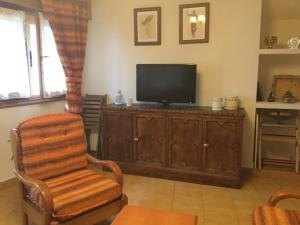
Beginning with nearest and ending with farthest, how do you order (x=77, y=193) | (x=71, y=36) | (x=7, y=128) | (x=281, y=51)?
(x=77, y=193), (x=7, y=128), (x=281, y=51), (x=71, y=36)

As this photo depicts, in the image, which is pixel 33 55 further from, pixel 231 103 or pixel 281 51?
pixel 281 51

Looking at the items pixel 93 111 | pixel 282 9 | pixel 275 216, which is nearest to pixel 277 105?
pixel 282 9

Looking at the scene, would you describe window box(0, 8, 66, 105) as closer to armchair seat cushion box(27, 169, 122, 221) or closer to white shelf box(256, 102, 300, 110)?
armchair seat cushion box(27, 169, 122, 221)

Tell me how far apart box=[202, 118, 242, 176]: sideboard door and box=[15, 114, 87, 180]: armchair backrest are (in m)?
1.42

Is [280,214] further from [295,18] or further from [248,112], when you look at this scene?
[295,18]

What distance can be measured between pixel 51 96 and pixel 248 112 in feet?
8.46

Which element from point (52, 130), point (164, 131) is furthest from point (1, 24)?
point (164, 131)

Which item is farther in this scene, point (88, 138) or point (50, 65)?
point (88, 138)

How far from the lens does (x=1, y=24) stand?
2.91 meters

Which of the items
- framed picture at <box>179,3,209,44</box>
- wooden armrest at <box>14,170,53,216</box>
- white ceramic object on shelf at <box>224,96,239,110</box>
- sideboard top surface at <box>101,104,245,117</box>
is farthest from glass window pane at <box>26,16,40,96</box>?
white ceramic object on shelf at <box>224,96,239,110</box>

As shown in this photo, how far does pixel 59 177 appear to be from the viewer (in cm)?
234

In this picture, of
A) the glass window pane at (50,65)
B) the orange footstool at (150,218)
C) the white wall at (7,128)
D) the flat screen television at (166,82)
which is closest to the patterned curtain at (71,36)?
the glass window pane at (50,65)

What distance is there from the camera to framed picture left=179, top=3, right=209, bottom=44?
132 inches

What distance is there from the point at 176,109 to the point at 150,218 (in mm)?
1679
